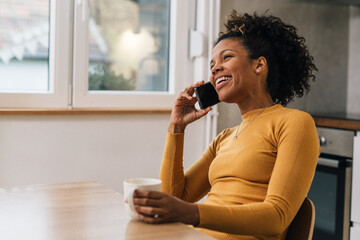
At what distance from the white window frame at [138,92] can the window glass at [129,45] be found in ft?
0.16

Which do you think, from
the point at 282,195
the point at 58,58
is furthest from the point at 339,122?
the point at 58,58

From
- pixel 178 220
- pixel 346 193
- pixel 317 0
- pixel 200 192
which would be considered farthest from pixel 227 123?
pixel 178 220

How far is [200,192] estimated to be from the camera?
1459 mm

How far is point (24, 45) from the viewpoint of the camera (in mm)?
2111

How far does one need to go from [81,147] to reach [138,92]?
439 mm

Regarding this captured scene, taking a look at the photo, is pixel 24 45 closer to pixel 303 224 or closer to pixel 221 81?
pixel 221 81

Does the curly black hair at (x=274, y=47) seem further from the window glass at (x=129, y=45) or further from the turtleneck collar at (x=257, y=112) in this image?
the window glass at (x=129, y=45)

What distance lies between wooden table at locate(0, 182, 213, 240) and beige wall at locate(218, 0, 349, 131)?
1.78 meters

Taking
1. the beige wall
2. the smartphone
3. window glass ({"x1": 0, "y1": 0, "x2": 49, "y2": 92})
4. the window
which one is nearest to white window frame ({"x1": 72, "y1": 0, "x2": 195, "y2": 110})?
the window

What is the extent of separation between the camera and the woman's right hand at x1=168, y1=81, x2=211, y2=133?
1458 millimetres

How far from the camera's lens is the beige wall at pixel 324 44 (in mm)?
2646

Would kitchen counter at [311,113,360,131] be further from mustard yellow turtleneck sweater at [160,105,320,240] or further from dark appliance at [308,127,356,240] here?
mustard yellow turtleneck sweater at [160,105,320,240]

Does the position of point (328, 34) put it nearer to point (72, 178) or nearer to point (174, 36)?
point (174, 36)

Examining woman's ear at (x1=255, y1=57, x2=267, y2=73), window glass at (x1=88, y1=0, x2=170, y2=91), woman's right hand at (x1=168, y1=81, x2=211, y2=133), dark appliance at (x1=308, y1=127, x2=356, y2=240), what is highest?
window glass at (x1=88, y1=0, x2=170, y2=91)
